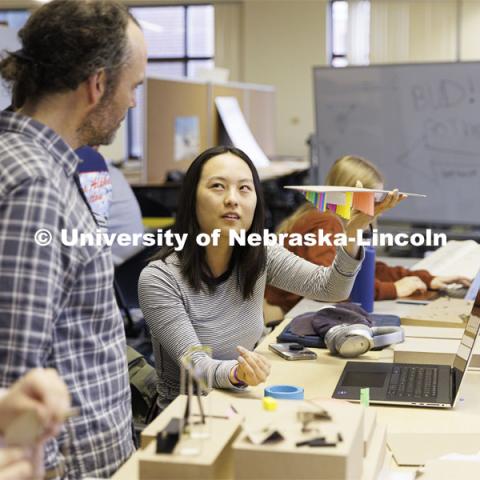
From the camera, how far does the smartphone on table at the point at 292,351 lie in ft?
6.93

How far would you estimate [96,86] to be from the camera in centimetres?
129

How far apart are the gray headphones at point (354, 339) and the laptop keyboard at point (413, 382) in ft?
0.46

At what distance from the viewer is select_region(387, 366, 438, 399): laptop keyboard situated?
1807 mm

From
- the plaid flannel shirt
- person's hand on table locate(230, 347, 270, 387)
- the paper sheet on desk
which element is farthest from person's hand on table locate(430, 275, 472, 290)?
the paper sheet on desk

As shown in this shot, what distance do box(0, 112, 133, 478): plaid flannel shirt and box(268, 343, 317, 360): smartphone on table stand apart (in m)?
0.75

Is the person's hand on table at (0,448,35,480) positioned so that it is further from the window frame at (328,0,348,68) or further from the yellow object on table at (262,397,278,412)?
the window frame at (328,0,348,68)

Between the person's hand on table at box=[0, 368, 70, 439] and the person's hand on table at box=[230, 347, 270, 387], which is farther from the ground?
the person's hand on table at box=[0, 368, 70, 439]

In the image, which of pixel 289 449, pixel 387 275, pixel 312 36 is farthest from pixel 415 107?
pixel 312 36

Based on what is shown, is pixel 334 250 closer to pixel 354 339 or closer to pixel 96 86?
pixel 354 339

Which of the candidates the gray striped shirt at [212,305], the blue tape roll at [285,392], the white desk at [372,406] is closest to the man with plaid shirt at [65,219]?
the white desk at [372,406]

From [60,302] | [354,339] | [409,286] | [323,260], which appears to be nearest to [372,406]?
[354,339]

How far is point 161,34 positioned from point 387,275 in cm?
865

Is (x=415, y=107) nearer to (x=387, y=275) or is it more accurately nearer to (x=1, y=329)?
(x=387, y=275)

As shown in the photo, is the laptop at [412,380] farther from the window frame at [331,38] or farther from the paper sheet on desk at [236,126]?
the window frame at [331,38]
